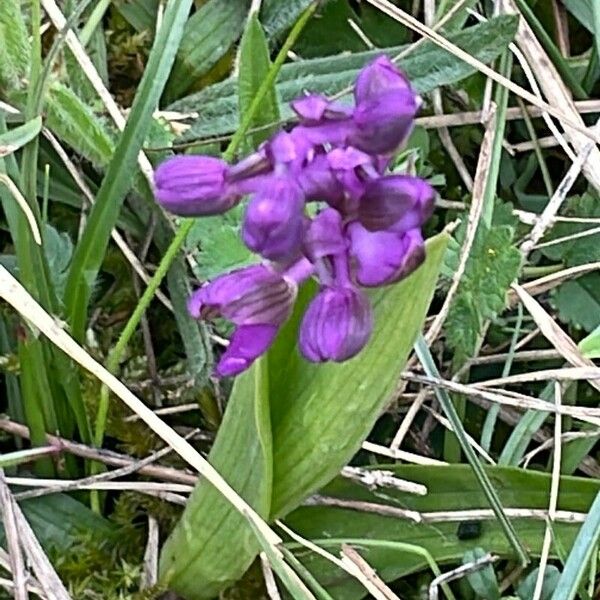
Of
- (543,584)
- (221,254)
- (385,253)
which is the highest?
(385,253)

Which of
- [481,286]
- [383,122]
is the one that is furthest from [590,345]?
[383,122]

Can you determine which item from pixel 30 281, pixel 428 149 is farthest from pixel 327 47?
pixel 30 281

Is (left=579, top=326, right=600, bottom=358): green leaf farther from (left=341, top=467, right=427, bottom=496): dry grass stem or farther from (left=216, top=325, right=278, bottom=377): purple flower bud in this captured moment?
(left=216, top=325, right=278, bottom=377): purple flower bud

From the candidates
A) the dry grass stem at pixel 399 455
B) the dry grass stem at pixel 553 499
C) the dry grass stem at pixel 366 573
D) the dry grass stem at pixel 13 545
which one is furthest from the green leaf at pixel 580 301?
the dry grass stem at pixel 13 545

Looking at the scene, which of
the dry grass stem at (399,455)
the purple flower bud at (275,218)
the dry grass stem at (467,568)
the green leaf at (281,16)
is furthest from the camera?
the green leaf at (281,16)

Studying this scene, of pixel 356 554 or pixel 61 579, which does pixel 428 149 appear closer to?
pixel 356 554

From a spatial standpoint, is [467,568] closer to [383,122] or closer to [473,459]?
[473,459]

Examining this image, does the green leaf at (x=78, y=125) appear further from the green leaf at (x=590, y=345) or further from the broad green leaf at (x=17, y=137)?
the green leaf at (x=590, y=345)

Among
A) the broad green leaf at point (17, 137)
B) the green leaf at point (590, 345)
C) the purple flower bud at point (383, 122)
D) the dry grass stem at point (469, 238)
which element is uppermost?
the purple flower bud at point (383, 122)
